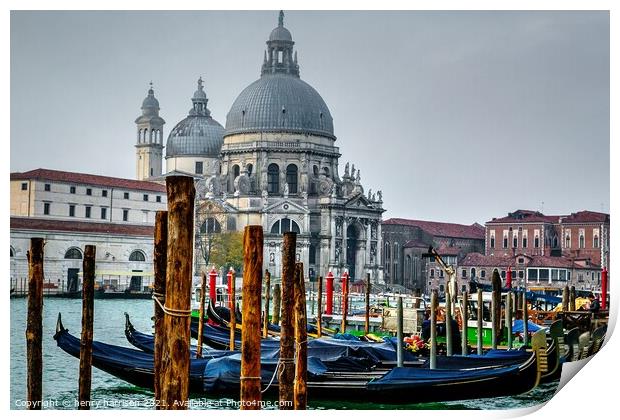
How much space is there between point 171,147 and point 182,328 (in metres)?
30.3

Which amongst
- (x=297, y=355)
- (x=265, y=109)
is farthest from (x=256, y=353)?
(x=265, y=109)

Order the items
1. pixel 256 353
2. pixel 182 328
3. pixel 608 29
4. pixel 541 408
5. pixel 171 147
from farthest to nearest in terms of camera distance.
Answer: pixel 171 147, pixel 608 29, pixel 541 408, pixel 256 353, pixel 182 328

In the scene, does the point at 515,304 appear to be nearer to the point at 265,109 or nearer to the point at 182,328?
the point at 182,328

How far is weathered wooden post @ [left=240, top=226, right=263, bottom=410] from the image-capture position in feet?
21.7

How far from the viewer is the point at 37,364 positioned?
285 inches

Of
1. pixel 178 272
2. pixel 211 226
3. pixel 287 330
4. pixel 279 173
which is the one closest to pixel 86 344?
pixel 287 330

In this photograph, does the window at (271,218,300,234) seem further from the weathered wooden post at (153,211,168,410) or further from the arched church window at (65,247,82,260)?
the weathered wooden post at (153,211,168,410)

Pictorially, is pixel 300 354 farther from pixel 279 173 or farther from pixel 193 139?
pixel 193 139

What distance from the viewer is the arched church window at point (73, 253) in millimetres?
21688

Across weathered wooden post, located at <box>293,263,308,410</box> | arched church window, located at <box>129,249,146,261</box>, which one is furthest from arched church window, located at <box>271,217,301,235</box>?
weathered wooden post, located at <box>293,263,308,410</box>

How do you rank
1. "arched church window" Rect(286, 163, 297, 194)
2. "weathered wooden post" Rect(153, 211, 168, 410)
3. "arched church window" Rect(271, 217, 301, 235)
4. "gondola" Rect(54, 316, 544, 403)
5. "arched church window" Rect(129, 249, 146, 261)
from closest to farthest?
"weathered wooden post" Rect(153, 211, 168, 410) < "gondola" Rect(54, 316, 544, 403) < "arched church window" Rect(129, 249, 146, 261) < "arched church window" Rect(271, 217, 301, 235) < "arched church window" Rect(286, 163, 297, 194)

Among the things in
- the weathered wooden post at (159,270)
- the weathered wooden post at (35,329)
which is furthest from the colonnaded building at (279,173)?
the weathered wooden post at (159,270)

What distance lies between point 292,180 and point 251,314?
27.2 meters
